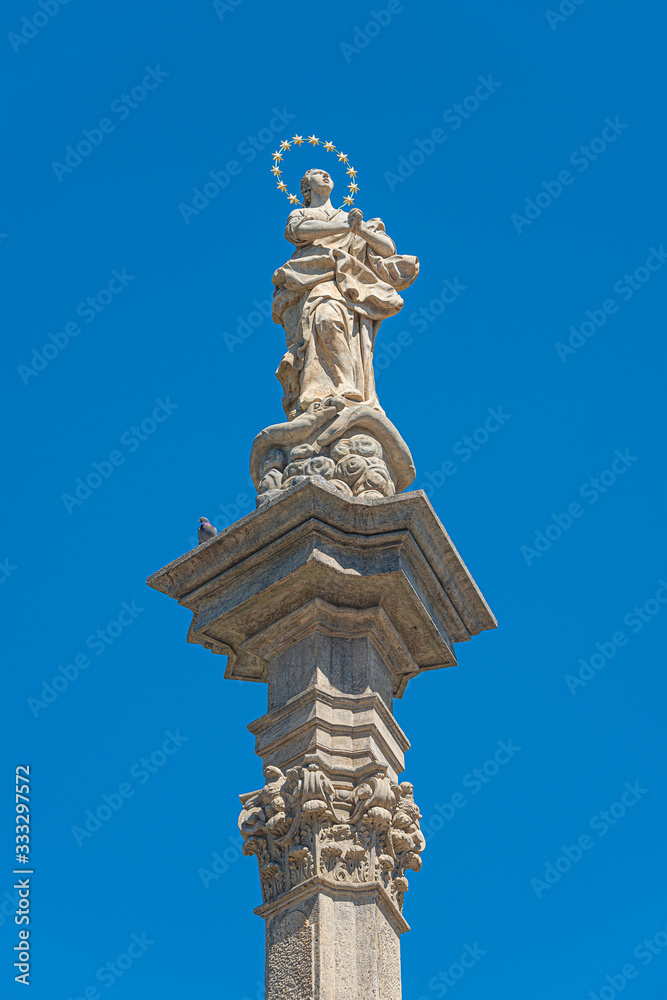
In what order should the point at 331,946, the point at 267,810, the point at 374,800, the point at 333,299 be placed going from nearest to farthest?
the point at 331,946 < the point at 374,800 < the point at 267,810 < the point at 333,299

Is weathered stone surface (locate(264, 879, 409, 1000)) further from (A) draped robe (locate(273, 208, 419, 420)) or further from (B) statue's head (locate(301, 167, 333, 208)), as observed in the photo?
(B) statue's head (locate(301, 167, 333, 208))

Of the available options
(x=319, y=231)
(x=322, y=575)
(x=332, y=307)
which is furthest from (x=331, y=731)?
(x=319, y=231)

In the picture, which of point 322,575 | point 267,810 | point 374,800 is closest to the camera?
point 374,800

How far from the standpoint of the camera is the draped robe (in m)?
11.8

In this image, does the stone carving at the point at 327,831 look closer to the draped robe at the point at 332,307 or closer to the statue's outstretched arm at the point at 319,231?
the draped robe at the point at 332,307

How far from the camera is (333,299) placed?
12.2 meters

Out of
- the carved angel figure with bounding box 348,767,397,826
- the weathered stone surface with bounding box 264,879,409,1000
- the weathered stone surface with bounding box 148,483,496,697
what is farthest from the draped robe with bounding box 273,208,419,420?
the weathered stone surface with bounding box 264,879,409,1000

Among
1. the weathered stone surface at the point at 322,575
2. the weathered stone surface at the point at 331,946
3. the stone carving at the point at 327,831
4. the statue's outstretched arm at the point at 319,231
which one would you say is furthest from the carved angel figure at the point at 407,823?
the statue's outstretched arm at the point at 319,231

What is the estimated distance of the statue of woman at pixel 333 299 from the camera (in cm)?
1185

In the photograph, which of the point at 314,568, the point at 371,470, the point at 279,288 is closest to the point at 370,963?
the point at 314,568

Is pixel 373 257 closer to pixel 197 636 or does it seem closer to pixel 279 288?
pixel 279 288

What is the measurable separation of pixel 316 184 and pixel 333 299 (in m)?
1.49

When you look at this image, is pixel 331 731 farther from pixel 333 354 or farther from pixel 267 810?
pixel 333 354

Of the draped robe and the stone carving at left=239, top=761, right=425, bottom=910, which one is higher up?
the draped robe
